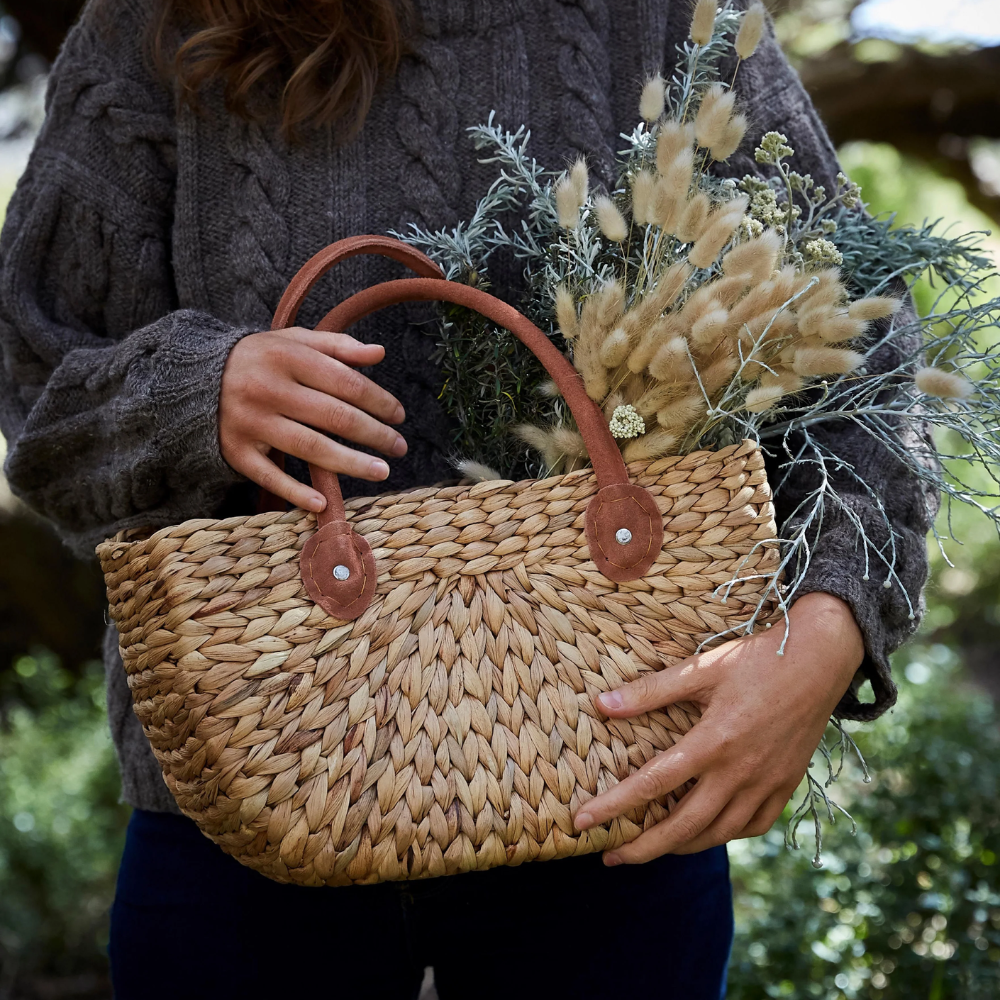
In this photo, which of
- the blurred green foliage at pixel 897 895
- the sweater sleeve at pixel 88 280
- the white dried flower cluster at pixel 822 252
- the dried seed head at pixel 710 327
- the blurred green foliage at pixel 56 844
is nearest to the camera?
the dried seed head at pixel 710 327

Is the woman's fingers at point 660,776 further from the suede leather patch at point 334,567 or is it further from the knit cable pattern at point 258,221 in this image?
the knit cable pattern at point 258,221

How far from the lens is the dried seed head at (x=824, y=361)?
89cm

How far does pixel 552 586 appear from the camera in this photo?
972 millimetres

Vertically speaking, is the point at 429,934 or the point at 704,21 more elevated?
the point at 704,21

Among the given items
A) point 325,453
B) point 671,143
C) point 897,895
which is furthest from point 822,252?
point 897,895

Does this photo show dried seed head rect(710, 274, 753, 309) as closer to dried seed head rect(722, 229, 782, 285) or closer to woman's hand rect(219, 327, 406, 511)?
dried seed head rect(722, 229, 782, 285)

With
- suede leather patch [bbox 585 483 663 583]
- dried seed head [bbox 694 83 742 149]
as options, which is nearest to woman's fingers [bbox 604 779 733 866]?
suede leather patch [bbox 585 483 663 583]

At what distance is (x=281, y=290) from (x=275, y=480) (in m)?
0.35

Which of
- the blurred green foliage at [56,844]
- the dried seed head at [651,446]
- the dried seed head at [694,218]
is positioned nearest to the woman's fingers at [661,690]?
the dried seed head at [651,446]

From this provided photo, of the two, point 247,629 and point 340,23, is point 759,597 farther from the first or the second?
point 340,23

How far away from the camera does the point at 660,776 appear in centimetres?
92

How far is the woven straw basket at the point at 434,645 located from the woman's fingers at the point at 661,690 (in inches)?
0.9

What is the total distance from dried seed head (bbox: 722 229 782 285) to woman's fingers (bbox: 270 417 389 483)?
40 centimetres

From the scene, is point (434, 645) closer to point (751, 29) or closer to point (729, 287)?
point (729, 287)
